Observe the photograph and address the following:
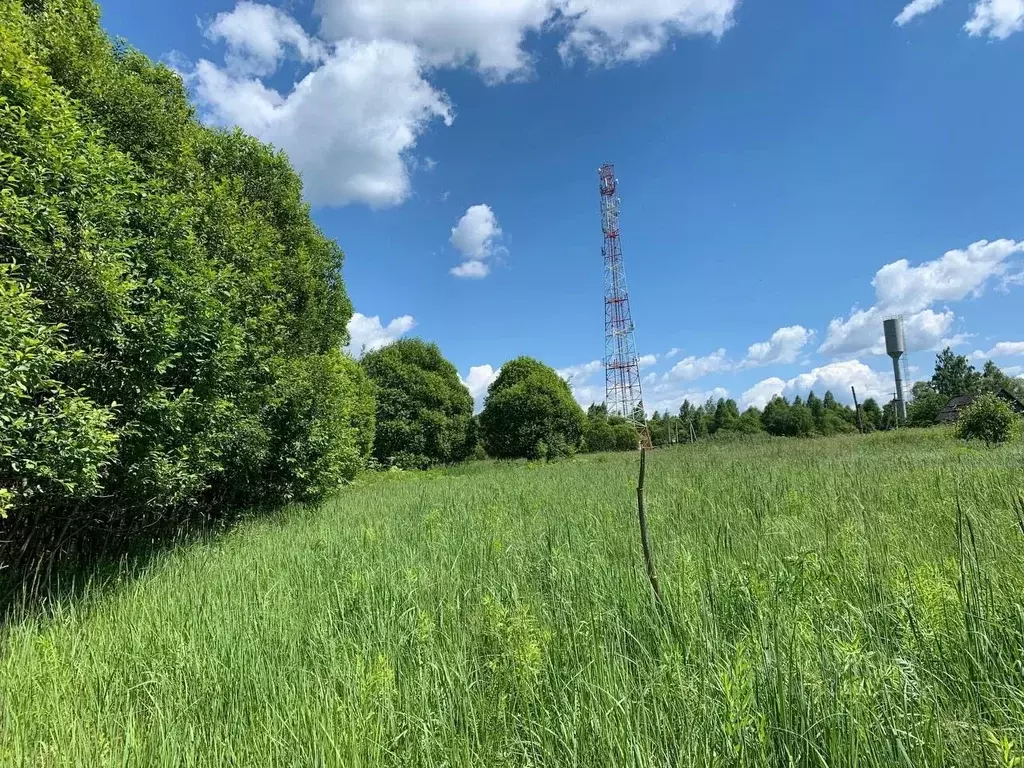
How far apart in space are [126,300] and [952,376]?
86.2 meters

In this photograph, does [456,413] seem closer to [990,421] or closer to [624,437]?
[624,437]

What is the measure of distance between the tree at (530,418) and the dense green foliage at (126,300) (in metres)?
17.8

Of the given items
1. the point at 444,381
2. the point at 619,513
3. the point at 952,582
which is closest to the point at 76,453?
the point at 619,513

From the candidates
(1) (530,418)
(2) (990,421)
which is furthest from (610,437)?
(2) (990,421)

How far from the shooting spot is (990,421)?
1530 cm

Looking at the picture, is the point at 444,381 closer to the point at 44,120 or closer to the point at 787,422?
the point at 44,120

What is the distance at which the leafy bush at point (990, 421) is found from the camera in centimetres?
1507

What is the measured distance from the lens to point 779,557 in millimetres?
3076

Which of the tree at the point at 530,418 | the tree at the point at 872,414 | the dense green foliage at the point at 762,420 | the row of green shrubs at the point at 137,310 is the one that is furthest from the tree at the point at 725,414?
the row of green shrubs at the point at 137,310

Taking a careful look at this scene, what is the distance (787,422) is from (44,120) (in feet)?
163

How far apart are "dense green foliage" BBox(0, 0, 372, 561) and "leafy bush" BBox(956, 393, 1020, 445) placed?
60.3ft

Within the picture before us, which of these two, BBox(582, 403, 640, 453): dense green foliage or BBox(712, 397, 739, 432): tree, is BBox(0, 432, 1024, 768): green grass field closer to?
BBox(582, 403, 640, 453): dense green foliage

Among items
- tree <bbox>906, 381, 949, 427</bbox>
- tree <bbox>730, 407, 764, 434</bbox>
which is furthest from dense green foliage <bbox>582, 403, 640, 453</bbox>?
tree <bbox>906, 381, 949, 427</bbox>

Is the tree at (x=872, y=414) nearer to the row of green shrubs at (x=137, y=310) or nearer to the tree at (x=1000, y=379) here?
the tree at (x=1000, y=379)
